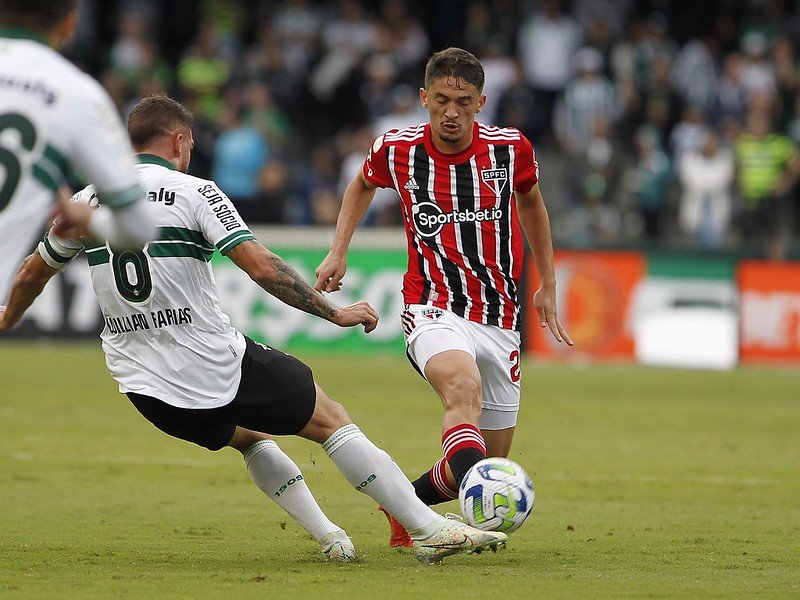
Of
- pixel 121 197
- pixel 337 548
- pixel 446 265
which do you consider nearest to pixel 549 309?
pixel 446 265

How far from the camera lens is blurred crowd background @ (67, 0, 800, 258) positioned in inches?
811

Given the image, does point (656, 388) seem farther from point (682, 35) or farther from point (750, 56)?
point (682, 35)

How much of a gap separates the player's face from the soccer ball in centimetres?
176

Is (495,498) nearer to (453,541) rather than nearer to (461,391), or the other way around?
(453,541)

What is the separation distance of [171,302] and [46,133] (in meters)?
1.53

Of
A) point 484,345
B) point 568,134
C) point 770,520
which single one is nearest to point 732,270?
point 568,134

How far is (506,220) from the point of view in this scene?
283 inches

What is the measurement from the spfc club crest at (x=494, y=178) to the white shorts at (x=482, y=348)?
681mm

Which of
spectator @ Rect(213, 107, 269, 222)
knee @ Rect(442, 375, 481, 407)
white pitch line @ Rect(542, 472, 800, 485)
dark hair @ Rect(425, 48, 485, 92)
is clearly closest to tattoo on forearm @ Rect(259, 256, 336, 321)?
knee @ Rect(442, 375, 481, 407)

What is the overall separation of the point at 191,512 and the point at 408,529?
2.06m

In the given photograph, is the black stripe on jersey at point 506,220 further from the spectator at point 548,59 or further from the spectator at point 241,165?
the spectator at point 548,59

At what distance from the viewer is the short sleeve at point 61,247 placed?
253 inches

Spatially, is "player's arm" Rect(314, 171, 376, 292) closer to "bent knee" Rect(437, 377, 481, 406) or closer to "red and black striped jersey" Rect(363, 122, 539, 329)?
"red and black striped jersey" Rect(363, 122, 539, 329)

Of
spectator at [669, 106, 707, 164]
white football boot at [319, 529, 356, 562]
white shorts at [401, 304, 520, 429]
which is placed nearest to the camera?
white football boot at [319, 529, 356, 562]
